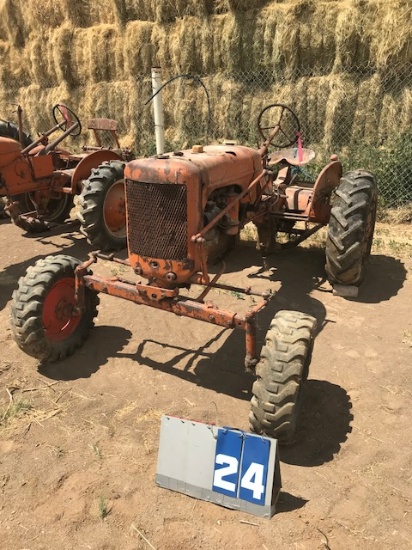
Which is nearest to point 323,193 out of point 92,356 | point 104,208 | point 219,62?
point 104,208

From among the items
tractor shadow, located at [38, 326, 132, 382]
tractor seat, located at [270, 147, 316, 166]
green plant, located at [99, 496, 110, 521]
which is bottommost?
tractor shadow, located at [38, 326, 132, 382]

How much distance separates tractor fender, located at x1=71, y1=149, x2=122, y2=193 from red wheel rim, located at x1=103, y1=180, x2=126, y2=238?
0.78 meters

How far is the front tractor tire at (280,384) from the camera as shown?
9.71ft

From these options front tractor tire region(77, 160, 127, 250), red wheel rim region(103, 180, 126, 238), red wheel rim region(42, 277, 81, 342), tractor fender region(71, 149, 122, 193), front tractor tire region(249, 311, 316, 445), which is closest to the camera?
front tractor tire region(249, 311, 316, 445)

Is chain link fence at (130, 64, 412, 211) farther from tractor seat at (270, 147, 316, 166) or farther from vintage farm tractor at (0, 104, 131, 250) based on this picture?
vintage farm tractor at (0, 104, 131, 250)

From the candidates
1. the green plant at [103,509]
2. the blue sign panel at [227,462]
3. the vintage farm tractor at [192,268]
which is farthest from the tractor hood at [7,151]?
the blue sign panel at [227,462]

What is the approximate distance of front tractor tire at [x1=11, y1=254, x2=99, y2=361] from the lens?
3840mm

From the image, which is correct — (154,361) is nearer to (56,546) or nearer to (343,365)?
(343,365)

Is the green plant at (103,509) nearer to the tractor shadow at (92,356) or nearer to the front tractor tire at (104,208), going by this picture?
the tractor shadow at (92,356)

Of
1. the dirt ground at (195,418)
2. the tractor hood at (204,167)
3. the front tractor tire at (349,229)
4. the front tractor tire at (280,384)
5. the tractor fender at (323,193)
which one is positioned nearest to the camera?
the dirt ground at (195,418)

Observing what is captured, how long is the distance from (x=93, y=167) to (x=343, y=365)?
4.73 metres

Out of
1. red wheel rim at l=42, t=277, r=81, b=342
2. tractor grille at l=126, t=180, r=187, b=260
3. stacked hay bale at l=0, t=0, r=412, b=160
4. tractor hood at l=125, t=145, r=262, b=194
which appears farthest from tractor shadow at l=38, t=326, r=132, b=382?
stacked hay bale at l=0, t=0, r=412, b=160

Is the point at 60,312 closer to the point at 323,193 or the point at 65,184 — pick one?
the point at 323,193

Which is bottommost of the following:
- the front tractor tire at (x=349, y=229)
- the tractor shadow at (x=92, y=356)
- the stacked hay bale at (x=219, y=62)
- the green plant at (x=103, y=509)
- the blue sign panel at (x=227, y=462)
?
the tractor shadow at (x=92, y=356)
